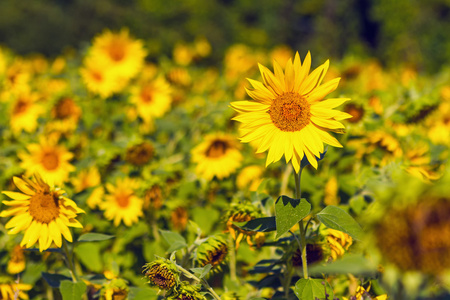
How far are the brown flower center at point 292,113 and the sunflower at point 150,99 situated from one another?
182 centimetres

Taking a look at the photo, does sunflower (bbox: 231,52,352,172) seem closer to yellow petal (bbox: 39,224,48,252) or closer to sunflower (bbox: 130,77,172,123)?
yellow petal (bbox: 39,224,48,252)

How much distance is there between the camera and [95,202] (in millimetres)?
2166

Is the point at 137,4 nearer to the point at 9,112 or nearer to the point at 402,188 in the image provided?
the point at 9,112

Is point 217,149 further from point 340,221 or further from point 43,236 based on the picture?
point 340,221

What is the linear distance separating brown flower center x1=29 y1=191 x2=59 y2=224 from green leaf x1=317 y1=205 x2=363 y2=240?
0.83 meters

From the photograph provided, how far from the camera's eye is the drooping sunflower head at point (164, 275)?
45.9 inches

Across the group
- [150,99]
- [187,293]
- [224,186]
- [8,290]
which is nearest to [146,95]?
[150,99]

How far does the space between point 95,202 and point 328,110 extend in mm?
1397

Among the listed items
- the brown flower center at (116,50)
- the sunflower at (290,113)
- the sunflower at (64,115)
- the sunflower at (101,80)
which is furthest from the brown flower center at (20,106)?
the sunflower at (290,113)

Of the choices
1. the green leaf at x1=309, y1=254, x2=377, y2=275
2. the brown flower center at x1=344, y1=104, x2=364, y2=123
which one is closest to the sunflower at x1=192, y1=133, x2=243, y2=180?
the brown flower center at x1=344, y1=104, x2=364, y2=123

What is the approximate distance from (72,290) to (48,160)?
1052mm

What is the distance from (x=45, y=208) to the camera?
1.39m

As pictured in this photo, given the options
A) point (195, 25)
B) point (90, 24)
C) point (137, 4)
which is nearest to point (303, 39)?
point (195, 25)

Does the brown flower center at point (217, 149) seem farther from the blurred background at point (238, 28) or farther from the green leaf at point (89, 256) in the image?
the blurred background at point (238, 28)
